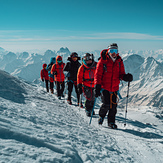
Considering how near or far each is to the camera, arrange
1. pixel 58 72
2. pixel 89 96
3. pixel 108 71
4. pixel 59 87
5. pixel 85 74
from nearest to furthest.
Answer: pixel 108 71 < pixel 85 74 < pixel 89 96 < pixel 58 72 < pixel 59 87

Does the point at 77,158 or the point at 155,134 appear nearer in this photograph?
the point at 77,158

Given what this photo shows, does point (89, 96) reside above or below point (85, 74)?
below

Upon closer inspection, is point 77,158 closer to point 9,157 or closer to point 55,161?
point 55,161

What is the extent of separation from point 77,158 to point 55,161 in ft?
1.32

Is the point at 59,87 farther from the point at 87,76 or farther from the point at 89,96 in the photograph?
the point at 87,76

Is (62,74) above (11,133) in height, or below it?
above

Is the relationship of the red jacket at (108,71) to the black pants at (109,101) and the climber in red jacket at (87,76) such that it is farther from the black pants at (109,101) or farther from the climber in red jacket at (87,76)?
the climber in red jacket at (87,76)

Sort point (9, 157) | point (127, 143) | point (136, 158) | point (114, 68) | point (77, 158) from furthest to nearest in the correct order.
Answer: point (114, 68) < point (127, 143) < point (136, 158) < point (77, 158) < point (9, 157)

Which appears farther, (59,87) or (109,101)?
(59,87)

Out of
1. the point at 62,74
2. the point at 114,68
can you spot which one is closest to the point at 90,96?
the point at 114,68

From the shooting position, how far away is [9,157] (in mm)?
1583

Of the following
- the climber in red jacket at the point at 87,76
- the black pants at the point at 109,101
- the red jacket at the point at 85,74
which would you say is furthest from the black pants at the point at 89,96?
the black pants at the point at 109,101

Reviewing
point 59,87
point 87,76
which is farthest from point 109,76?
point 59,87

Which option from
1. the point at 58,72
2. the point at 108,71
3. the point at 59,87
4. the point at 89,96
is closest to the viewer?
the point at 108,71
